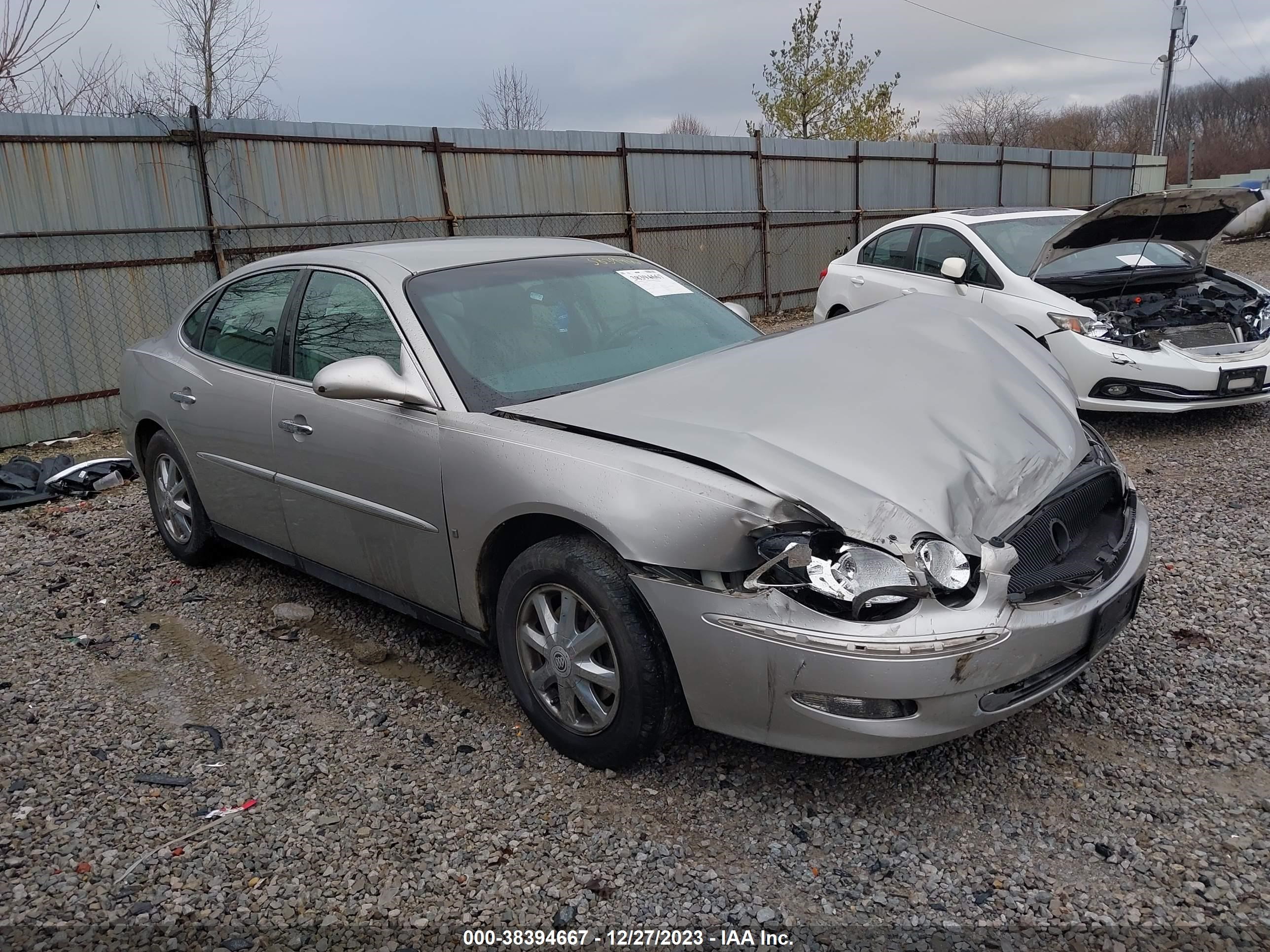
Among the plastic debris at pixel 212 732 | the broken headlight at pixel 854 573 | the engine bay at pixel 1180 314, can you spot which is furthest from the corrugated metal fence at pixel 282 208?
the broken headlight at pixel 854 573

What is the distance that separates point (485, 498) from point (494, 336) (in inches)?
29.3

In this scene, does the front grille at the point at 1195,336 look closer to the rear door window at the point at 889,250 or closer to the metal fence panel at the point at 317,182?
the rear door window at the point at 889,250

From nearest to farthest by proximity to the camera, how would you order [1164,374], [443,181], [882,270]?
[1164,374], [882,270], [443,181]

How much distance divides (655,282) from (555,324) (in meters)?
0.72

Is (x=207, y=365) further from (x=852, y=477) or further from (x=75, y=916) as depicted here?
(x=852, y=477)

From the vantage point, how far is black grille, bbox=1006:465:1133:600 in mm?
2568

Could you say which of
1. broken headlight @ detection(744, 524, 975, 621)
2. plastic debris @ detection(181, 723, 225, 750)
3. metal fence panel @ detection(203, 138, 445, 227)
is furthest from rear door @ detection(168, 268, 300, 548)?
metal fence panel @ detection(203, 138, 445, 227)

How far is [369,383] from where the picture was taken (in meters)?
3.10

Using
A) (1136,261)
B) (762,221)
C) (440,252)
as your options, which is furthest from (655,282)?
(762,221)

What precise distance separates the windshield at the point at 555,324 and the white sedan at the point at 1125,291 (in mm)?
2644

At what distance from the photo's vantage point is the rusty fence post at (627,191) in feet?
41.9

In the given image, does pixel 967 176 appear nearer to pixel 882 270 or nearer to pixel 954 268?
pixel 882 270

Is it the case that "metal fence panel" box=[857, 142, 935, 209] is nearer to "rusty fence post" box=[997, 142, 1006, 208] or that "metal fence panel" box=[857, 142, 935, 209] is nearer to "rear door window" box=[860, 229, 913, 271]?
"rusty fence post" box=[997, 142, 1006, 208]

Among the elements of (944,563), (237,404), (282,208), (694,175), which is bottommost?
(944,563)
